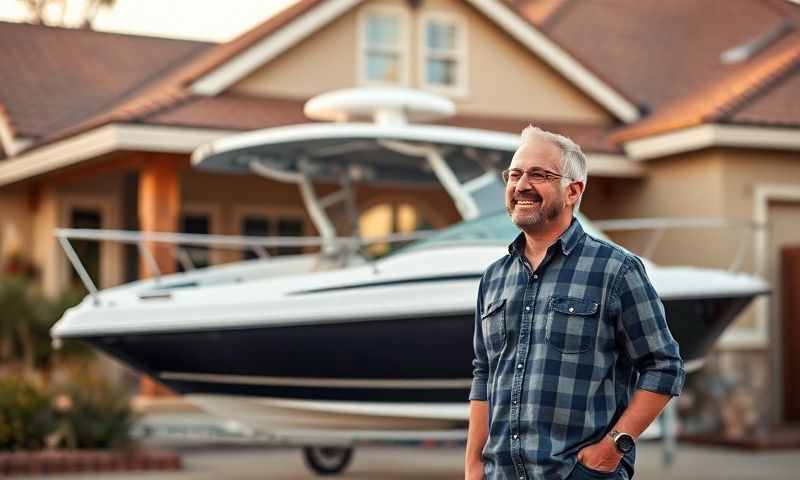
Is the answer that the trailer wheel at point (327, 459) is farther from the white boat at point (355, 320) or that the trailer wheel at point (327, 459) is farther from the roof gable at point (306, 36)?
the roof gable at point (306, 36)

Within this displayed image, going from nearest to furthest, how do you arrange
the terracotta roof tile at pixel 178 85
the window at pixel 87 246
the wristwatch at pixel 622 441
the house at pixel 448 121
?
the wristwatch at pixel 622 441 → the terracotta roof tile at pixel 178 85 → the house at pixel 448 121 → the window at pixel 87 246

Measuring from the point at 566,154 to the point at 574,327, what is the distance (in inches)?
19.7

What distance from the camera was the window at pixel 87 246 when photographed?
16.7 m

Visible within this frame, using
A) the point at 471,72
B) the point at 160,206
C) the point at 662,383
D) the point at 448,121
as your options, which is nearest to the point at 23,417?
the point at 160,206

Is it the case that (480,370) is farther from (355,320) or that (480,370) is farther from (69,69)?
(69,69)

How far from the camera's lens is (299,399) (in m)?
10.1

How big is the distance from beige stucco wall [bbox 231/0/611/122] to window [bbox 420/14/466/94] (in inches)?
2.9

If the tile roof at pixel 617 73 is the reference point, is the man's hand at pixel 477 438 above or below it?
below

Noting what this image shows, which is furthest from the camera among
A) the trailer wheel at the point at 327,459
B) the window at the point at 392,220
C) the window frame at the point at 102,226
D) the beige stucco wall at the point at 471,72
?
the window at the point at 392,220

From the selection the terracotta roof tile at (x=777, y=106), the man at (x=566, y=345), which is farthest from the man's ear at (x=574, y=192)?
the terracotta roof tile at (x=777, y=106)

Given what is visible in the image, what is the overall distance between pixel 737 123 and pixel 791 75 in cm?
162

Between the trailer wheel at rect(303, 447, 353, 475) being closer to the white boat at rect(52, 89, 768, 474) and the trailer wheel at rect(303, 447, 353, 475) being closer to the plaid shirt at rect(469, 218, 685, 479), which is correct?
the white boat at rect(52, 89, 768, 474)

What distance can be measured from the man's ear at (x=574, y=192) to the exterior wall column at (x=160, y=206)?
10.0 meters

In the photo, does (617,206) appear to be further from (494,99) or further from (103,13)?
(103,13)
